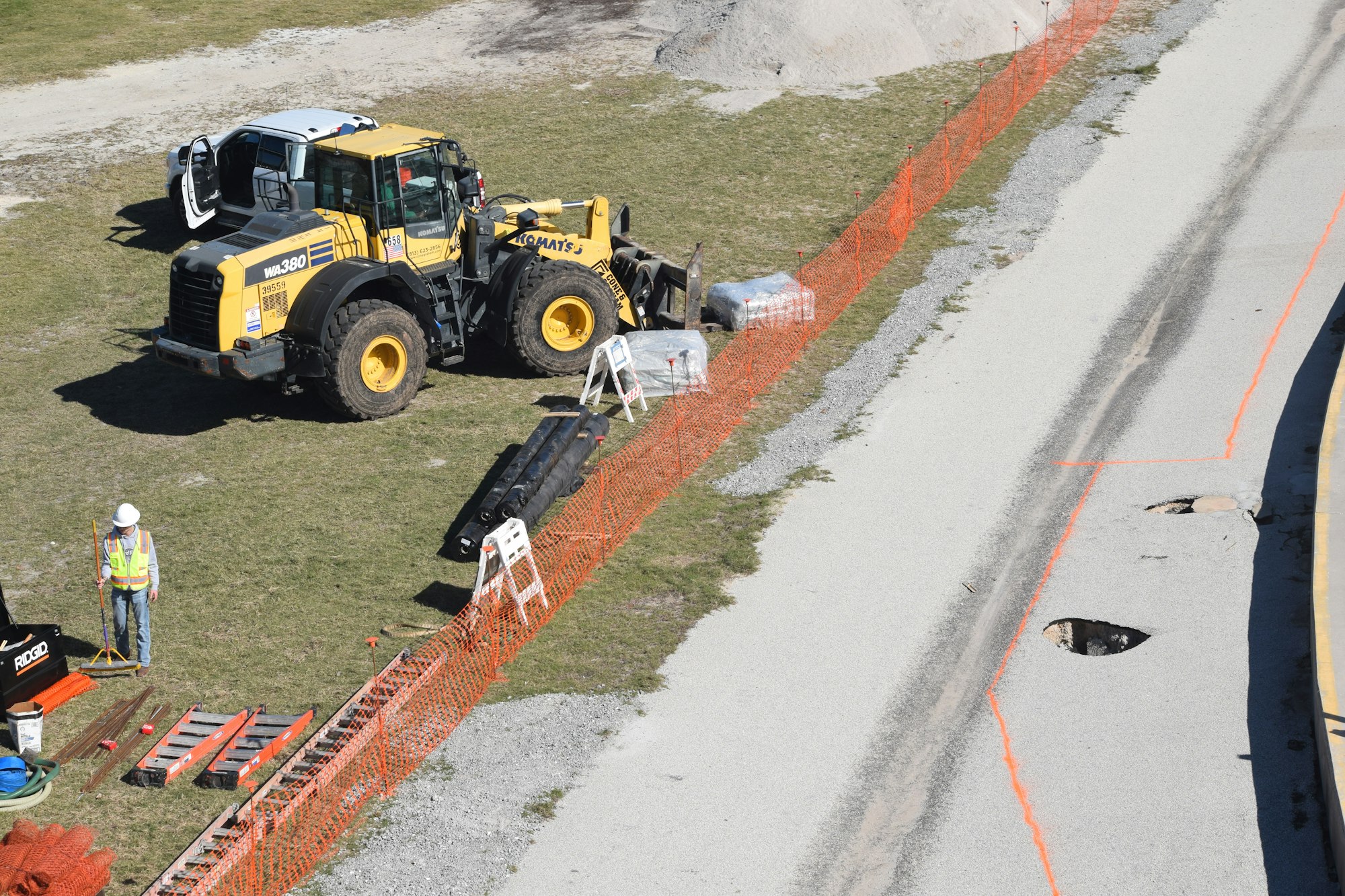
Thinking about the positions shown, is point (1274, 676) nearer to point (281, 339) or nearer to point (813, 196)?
point (281, 339)

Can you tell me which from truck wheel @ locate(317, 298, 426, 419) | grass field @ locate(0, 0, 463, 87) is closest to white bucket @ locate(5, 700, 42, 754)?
truck wheel @ locate(317, 298, 426, 419)

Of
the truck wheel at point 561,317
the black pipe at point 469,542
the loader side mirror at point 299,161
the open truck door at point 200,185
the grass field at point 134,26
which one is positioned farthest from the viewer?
the grass field at point 134,26

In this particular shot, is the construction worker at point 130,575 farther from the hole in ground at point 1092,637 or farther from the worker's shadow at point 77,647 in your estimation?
the hole in ground at point 1092,637

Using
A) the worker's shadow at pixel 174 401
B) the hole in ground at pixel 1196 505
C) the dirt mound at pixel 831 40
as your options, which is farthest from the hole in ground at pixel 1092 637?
the dirt mound at pixel 831 40

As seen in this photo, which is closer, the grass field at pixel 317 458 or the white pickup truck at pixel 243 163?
the grass field at pixel 317 458

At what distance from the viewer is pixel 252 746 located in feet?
36.7

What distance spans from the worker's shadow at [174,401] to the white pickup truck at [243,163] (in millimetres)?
3887

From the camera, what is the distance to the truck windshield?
634 inches

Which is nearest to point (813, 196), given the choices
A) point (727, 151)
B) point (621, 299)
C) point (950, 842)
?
point (727, 151)

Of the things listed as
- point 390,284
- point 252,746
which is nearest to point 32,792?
point 252,746

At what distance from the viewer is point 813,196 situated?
22984 millimetres

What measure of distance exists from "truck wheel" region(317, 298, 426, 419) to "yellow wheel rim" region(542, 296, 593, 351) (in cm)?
158

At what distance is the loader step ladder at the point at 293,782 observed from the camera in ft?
32.2

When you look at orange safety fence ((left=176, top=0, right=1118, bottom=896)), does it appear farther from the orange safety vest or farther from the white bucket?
the orange safety vest
